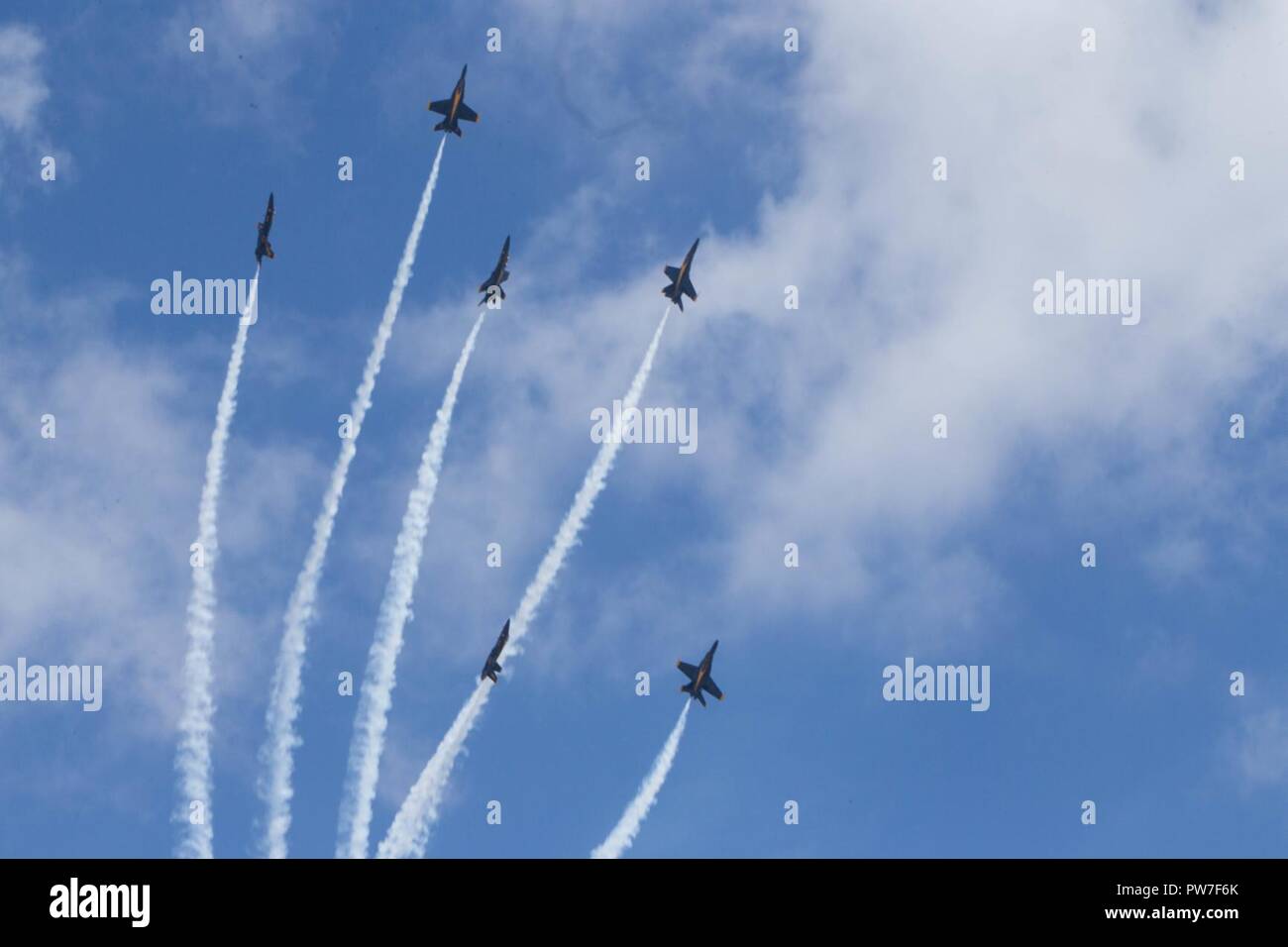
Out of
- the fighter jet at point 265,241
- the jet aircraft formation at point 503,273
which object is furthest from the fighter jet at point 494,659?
the fighter jet at point 265,241

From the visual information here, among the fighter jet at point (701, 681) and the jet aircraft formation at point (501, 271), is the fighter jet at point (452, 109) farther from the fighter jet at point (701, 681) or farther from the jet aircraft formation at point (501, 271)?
the fighter jet at point (701, 681)

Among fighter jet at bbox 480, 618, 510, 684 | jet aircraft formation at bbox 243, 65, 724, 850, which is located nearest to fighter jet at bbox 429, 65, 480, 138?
jet aircraft formation at bbox 243, 65, 724, 850

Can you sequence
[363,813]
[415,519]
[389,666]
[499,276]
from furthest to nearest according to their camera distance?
[499,276]
[415,519]
[389,666]
[363,813]

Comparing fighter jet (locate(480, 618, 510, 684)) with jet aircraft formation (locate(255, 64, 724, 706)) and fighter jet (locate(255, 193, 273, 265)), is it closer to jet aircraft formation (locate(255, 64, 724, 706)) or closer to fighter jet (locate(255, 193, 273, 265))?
jet aircraft formation (locate(255, 64, 724, 706))

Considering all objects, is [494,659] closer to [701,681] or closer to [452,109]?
[701,681]

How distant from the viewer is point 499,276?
131375mm

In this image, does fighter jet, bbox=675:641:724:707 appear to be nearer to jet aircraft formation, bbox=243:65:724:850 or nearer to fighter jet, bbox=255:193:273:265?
jet aircraft formation, bbox=243:65:724:850

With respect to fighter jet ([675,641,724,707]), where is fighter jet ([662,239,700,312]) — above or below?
above

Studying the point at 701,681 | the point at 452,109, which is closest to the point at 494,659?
the point at 701,681

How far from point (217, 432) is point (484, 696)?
29.1m

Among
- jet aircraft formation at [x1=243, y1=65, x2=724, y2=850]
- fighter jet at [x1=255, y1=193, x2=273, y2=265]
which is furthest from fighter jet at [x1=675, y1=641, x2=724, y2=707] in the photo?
fighter jet at [x1=255, y1=193, x2=273, y2=265]

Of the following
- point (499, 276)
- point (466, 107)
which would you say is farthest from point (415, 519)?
point (466, 107)
